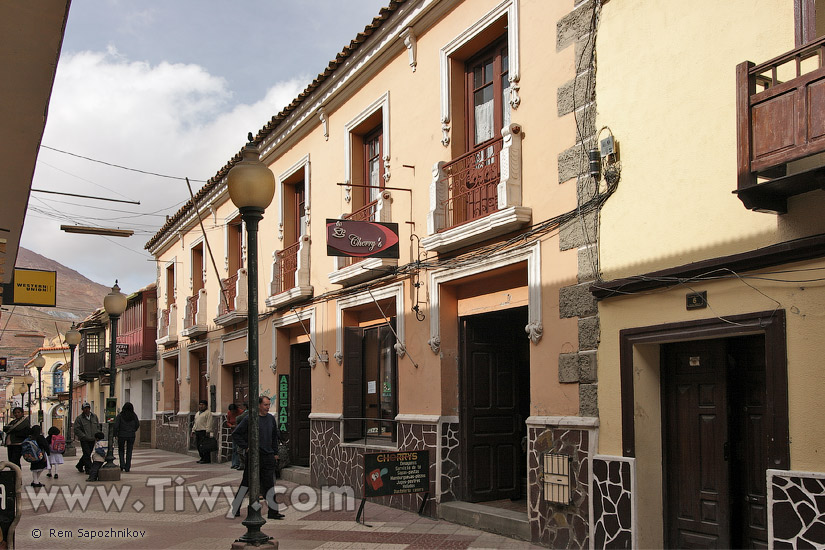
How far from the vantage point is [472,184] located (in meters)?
10.8

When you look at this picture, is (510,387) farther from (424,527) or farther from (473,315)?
(424,527)

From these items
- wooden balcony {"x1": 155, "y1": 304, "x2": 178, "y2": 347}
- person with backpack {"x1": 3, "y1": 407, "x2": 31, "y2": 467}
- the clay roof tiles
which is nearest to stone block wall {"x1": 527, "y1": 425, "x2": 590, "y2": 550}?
the clay roof tiles

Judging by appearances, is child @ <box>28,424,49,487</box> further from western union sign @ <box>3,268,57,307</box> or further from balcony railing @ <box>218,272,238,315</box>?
balcony railing @ <box>218,272,238,315</box>

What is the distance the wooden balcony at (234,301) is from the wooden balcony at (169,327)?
6.01 meters

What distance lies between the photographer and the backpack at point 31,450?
47.1ft

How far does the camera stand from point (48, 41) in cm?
562

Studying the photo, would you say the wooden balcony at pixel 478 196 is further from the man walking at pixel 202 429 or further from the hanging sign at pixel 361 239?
the man walking at pixel 202 429

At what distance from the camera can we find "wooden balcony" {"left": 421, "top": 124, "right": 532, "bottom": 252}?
971 centimetres

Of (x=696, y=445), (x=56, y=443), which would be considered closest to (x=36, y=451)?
(x=56, y=443)

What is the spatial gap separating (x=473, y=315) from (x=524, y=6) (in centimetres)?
407

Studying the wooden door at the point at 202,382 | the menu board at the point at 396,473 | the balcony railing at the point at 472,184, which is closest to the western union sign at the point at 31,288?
the menu board at the point at 396,473

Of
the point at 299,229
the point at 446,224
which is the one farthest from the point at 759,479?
the point at 299,229

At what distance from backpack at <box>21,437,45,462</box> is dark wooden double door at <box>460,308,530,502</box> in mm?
8138

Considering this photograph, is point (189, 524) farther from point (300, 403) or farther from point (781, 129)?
point (781, 129)
